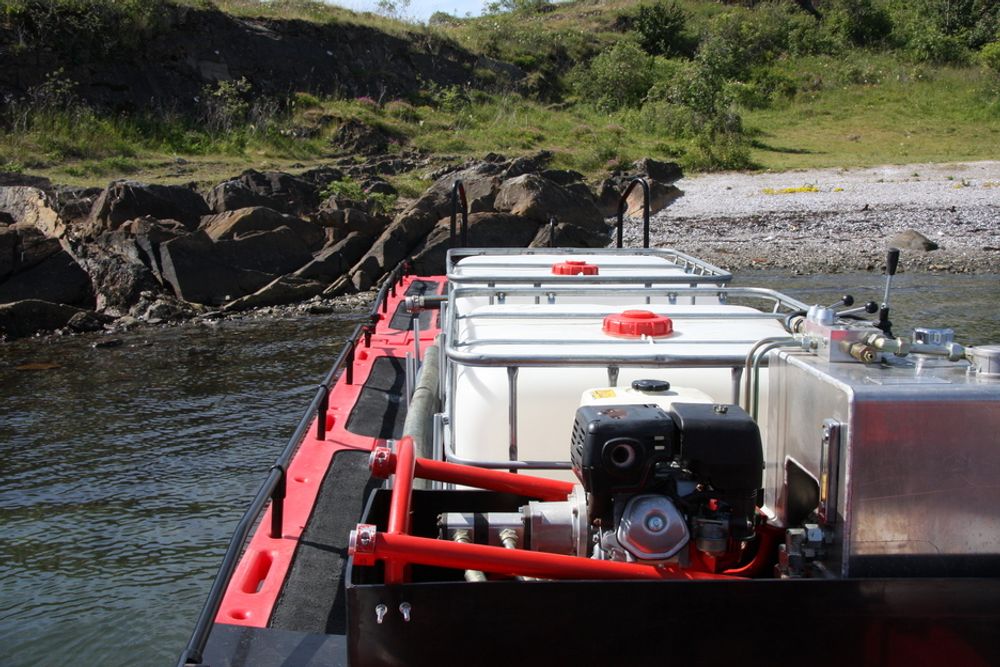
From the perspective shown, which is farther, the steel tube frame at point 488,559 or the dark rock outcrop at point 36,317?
the dark rock outcrop at point 36,317

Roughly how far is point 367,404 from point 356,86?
25.9 m

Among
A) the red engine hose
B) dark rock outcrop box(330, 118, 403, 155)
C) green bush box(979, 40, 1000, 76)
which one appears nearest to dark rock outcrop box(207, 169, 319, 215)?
dark rock outcrop box(330, 118, 403, 155)

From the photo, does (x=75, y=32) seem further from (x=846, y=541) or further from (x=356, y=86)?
(x=846, y=541)

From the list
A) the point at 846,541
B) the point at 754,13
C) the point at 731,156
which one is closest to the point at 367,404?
the point at 846,541

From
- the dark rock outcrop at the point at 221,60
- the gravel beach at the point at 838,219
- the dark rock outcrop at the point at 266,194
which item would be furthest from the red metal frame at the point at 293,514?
the dark rock outcrop at the point at 221,60

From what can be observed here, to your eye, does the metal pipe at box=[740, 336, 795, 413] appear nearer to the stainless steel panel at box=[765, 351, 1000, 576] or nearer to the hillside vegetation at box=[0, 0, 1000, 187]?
the stainless steel panel at box=[765, 351, 1000, 576]

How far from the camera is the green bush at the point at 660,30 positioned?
4303 centimetres

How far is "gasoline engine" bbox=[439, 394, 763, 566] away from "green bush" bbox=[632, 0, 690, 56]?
41.9m

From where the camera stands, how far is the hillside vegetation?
24547mm

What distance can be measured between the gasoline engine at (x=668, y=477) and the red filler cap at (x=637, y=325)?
104 centimetres

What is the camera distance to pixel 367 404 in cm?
682

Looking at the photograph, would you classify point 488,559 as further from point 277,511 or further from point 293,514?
point 293,514

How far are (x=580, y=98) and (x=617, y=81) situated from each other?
1.42 meters

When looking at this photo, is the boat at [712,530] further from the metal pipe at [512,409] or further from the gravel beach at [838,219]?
the gravel beach at [838,219]
